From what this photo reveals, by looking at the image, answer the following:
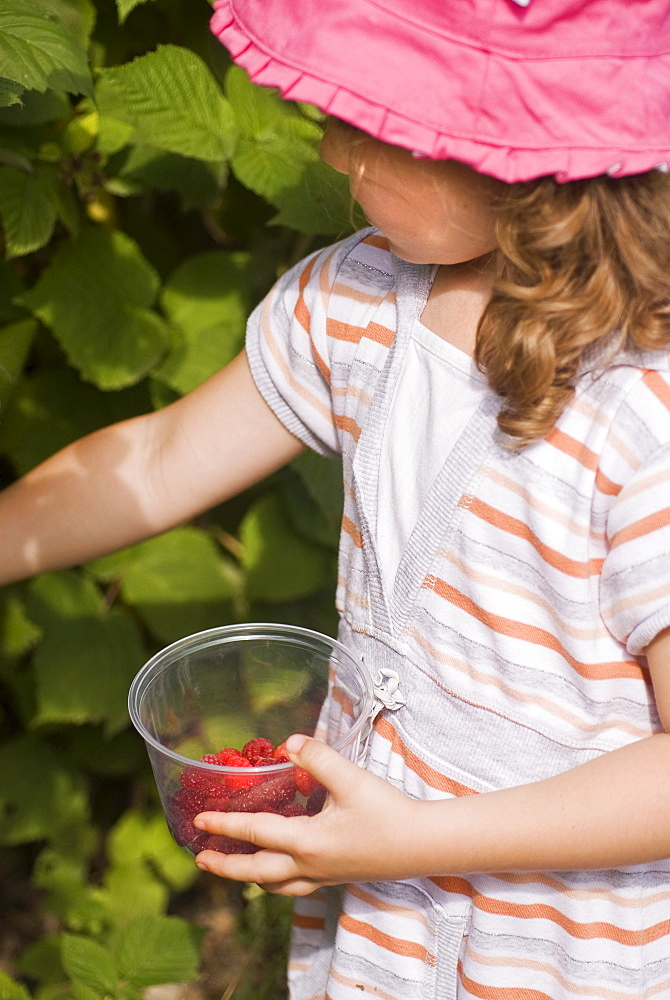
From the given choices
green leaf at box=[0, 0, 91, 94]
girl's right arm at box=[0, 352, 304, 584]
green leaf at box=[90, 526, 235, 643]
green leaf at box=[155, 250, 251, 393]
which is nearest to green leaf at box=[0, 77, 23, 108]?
green leaf at box=[0, 0, 91, 94]

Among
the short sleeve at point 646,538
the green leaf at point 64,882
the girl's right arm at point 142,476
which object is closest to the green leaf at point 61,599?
the girl's right arm at point 142,476

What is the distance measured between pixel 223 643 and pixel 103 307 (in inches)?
19.2

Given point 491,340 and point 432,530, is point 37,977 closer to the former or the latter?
point 432,530

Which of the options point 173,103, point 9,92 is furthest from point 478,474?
point 173,103

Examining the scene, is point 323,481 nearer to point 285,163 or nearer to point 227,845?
point 285,163

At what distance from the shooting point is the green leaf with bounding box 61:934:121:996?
3.89ft

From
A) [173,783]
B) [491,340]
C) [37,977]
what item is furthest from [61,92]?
[37,977]

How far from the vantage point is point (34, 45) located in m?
0.91

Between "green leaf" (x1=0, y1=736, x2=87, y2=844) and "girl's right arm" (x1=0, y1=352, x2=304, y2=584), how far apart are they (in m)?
0.60

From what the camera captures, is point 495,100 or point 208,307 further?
point 208,307

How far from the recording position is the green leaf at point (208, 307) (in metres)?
1.30

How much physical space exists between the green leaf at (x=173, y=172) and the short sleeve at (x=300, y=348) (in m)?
0.32

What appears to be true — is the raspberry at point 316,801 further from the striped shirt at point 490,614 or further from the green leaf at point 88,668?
the green leaf at point 88,668

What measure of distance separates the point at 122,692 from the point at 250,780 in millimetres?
629
